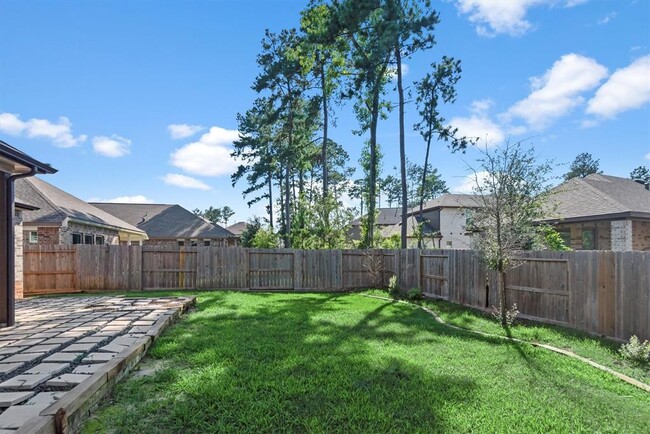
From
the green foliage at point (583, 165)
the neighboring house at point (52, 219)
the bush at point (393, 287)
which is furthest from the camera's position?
the green foliage at point (583, 165)

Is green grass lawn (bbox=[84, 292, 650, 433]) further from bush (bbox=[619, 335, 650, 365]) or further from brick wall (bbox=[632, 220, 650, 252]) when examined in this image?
brick wall (bbox=[632, 220, 650, 252])

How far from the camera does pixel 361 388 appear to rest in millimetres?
3482

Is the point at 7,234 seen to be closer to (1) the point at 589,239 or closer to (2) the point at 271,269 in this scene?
(2) the point at 271,269

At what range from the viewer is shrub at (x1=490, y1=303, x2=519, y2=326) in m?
6.56

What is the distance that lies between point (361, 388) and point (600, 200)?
14.1 metres

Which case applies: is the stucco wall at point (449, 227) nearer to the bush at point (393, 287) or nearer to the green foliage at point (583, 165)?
the bush at point (393, 287)

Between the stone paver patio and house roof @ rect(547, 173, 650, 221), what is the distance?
12.4 metres

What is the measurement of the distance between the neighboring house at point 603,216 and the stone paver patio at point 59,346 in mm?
11871

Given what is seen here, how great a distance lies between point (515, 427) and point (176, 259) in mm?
11422

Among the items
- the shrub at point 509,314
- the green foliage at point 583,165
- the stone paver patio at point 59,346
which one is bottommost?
the shrub at point 509,314

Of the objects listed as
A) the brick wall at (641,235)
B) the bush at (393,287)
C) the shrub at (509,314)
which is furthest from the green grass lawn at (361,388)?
the brick wall at (641,235)

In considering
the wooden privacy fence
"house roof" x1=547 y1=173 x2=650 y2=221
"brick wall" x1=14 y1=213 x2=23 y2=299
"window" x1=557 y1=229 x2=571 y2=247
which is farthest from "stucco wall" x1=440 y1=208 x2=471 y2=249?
"brick wall" x1=14 y1=213 x2=23 y2=299

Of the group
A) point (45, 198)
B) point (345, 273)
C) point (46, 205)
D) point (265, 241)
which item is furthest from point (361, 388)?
point (265, 241)

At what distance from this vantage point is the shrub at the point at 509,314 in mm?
6557
